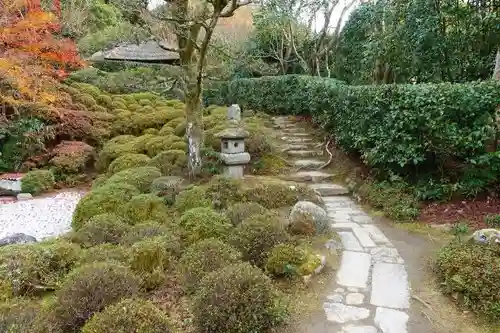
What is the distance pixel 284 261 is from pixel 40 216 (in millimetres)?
6049

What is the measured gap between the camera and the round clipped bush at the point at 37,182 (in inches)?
367

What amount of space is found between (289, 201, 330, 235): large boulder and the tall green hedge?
1822 mm

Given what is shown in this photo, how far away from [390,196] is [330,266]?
7.77 ft

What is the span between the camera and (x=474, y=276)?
330 cm

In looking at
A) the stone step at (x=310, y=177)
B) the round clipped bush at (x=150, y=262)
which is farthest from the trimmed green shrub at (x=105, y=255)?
the stone step at (x=310, y=177)

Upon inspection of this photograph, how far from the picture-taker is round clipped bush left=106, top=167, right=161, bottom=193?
6.91 meters

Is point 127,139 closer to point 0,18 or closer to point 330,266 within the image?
point 0,18

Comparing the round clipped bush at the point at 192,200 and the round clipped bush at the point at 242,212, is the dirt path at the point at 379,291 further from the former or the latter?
the round clipped bush at the point at 192,200

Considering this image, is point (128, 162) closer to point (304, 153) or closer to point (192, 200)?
point (192, 200)

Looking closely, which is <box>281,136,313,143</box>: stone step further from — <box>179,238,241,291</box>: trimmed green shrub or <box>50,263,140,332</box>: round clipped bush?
<box>50,263,140,332</box>: round clipped bush

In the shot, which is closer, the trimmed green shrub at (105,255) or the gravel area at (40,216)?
the trimmed green shrub at (105,255)

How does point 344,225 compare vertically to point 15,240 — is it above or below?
above

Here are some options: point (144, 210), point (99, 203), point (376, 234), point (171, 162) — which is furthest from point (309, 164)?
point (99, 203)

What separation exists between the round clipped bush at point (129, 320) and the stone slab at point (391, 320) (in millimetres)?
1651
